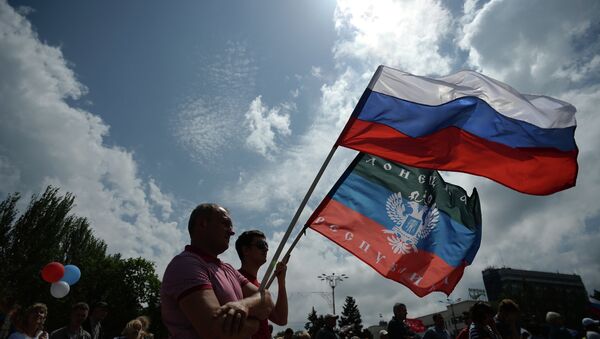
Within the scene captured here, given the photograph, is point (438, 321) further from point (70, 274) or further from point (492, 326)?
point (70, 274)

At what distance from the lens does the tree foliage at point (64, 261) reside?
28438 millimetres

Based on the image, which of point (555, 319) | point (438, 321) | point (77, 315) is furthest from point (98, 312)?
point (555, 319)

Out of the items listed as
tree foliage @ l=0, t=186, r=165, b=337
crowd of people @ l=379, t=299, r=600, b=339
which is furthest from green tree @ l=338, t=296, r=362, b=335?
crowd of people @ l=379, t=299, r=600, b=339

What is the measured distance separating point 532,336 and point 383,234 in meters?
5.31

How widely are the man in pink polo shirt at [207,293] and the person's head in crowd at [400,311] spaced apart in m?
5.51

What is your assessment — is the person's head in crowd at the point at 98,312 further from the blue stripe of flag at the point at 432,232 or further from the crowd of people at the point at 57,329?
the blue stripe of flag at the point at 432,232

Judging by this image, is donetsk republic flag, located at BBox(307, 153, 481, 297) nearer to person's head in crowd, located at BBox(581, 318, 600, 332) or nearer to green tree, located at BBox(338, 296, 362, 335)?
person's head in crowd, located at BBox(581, 318, 600, 332)

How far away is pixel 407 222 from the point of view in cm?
509

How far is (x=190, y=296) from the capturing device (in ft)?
5.44

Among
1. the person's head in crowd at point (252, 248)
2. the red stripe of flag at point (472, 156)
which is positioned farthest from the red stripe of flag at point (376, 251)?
the person's head in crowd at point (252, 248)

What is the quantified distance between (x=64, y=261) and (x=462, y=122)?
39.8 meters

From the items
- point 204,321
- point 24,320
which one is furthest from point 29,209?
point 204,321

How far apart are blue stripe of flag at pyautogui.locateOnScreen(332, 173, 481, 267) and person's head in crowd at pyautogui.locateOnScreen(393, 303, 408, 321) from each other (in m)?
2.13

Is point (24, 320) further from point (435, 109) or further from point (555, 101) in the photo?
point (555, 101)
